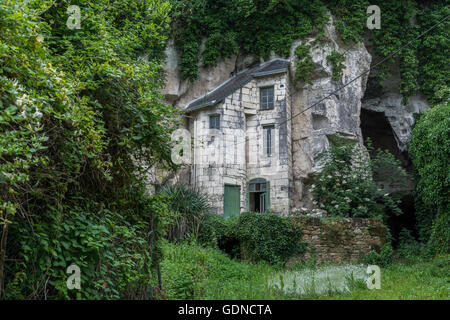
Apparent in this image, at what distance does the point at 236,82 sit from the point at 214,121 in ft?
7.82

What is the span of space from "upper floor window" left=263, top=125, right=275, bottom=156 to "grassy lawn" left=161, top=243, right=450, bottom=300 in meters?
6.05

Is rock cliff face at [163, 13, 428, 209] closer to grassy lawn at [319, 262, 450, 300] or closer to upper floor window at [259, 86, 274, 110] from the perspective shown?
upper floor window at [259, 86, 274, 110]

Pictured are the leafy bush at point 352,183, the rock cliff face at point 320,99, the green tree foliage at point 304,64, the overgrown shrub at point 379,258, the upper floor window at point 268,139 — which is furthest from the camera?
the green tree foliage at point 304,64

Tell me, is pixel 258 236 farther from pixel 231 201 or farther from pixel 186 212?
pixel 231 201

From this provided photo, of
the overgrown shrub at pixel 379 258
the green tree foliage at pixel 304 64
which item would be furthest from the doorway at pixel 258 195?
the overgrown shrub at pixel 379 258

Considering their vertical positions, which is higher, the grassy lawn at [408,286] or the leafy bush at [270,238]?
the leafy bush at [270,238]

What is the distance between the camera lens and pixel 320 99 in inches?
691

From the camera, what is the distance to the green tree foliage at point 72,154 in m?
4.13

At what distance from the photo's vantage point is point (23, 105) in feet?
12.9

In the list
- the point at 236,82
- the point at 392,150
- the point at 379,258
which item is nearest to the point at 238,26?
the point at 236,82

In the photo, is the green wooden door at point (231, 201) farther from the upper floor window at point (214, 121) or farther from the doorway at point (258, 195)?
the upper floor window at point (214, 121)

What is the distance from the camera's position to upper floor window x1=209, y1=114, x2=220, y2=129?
1728cm

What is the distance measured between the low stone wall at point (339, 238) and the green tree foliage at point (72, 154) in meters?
7.92
